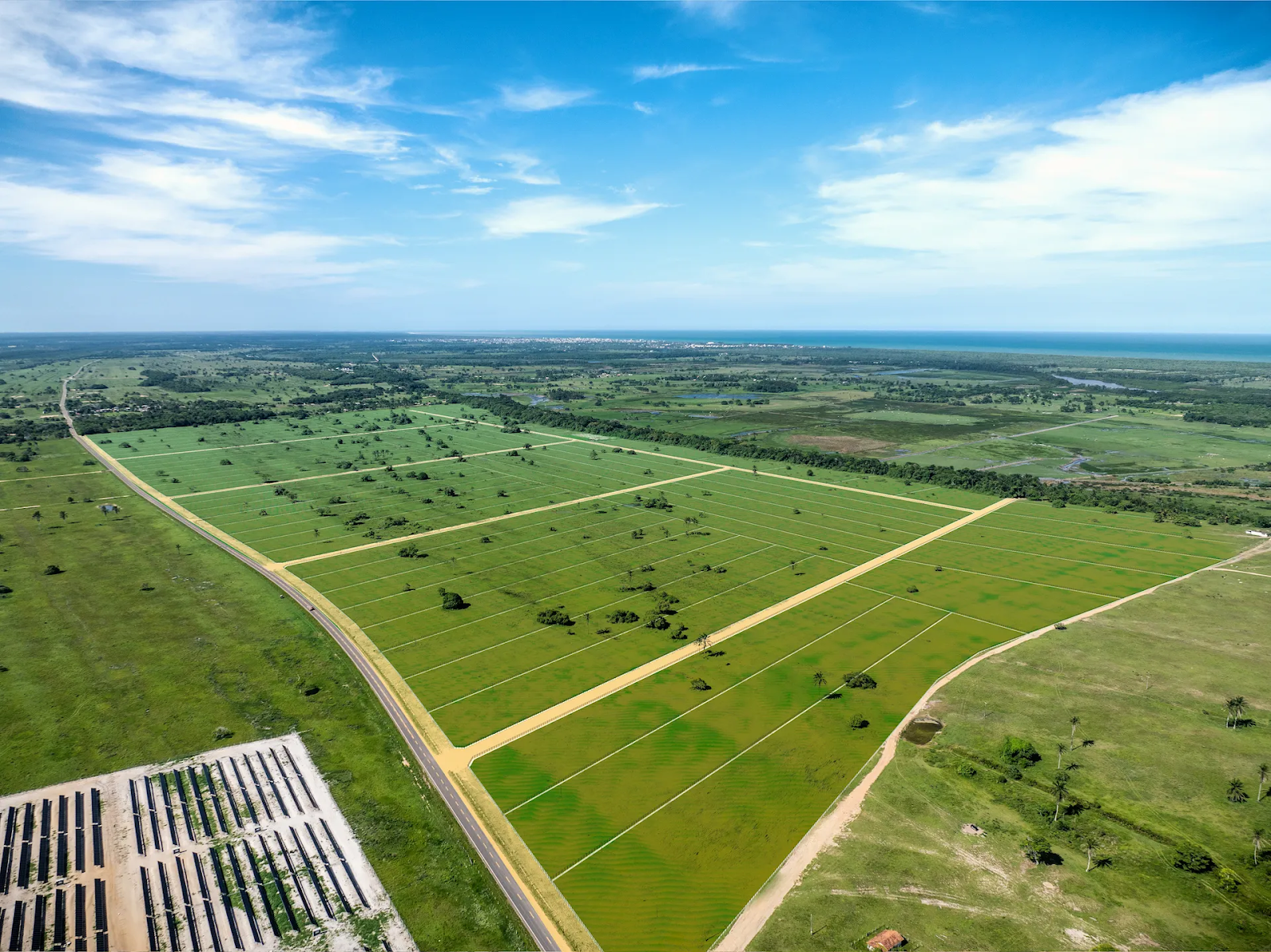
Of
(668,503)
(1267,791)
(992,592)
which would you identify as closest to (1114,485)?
(992,592)

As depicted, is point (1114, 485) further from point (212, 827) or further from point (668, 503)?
point (212, 827)

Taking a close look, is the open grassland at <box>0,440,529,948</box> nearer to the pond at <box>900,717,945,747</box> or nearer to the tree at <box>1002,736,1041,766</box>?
the pond at <box>900,717,945,747</box>

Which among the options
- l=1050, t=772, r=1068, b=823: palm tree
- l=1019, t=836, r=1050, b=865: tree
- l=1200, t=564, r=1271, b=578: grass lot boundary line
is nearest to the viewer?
l=1019, t=836, r=1050, b=865: tree

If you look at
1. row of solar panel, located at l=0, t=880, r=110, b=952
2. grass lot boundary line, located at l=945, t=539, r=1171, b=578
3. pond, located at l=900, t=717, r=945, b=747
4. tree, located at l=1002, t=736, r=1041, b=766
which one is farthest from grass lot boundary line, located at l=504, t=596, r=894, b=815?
grass lot boundary line, located at l=945, t=539, r=1171, b=578

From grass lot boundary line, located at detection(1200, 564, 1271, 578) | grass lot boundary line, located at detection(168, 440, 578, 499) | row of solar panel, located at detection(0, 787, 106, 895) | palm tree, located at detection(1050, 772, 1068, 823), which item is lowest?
row of solar panel, located at detection(0, 787, 106, 895)

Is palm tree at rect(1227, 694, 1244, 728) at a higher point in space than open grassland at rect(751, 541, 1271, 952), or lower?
higher

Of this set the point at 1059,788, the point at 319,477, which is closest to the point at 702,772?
the point at 1059,788
